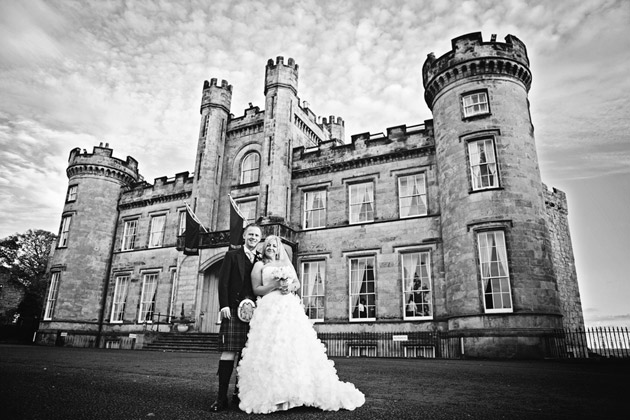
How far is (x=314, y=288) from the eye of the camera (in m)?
19.0

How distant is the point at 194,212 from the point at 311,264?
733 cm

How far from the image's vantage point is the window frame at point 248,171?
73.3 ft

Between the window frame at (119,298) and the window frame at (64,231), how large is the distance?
13.2 ft

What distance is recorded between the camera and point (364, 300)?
17703 millimetres

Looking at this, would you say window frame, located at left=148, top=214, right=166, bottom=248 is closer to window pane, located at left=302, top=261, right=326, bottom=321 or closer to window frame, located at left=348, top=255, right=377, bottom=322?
window pane, located at left=302, top=261, right=326, bottom=321

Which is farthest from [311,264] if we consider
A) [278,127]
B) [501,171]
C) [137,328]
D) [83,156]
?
[83,156]

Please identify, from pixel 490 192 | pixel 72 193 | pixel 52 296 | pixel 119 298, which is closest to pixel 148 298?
pixel 119 298

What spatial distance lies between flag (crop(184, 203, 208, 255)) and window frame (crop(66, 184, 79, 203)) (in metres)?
10.4

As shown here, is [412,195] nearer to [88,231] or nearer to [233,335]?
[233,335]

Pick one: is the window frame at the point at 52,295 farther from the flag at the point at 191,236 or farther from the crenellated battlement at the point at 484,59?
the crenellated battlement at the point at 484,59

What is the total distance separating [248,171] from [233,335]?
19.0m

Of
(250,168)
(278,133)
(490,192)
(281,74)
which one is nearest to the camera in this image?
(490,192)

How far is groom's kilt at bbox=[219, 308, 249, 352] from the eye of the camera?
14.0 feet

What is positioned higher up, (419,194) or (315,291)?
(419,194)
